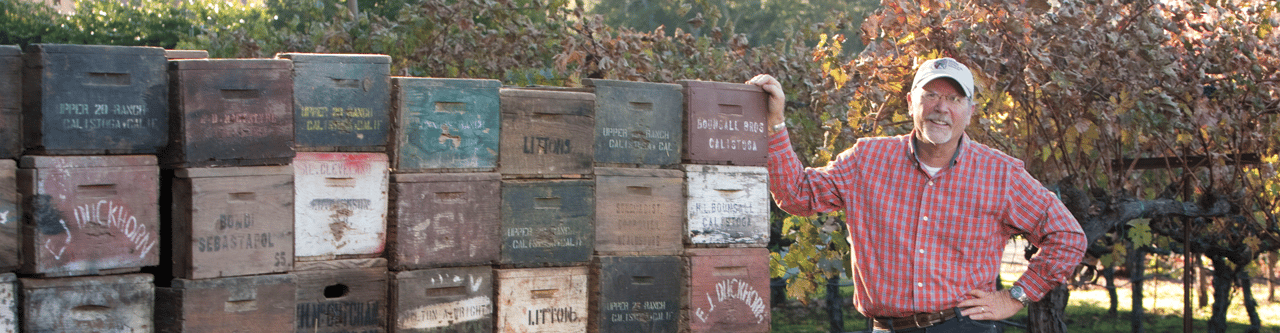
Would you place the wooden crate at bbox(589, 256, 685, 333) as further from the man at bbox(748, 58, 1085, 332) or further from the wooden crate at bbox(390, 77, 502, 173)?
the man at bbox(748, 58, 1085, 332)

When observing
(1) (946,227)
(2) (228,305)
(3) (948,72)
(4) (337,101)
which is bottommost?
(2) (228,305)

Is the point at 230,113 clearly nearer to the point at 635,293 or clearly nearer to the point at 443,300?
the point at 443,300

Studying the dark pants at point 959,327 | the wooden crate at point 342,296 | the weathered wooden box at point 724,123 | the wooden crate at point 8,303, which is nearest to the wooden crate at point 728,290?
the weathered wooden box at point 724,123

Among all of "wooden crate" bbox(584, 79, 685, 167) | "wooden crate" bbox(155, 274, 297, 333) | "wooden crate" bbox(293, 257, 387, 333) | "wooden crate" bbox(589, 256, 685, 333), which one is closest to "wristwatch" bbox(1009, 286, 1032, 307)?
"wooden crate" bbox(589, 256, 685, 333)

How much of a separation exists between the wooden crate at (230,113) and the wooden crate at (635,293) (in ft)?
4.68

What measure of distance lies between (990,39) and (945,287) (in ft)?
11.8

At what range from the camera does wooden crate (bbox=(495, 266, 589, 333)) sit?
449cm

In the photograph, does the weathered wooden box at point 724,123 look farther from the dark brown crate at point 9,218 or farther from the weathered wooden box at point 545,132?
the dark brown crate at point 9,218

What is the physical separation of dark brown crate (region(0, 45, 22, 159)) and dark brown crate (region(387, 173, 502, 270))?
1.33m

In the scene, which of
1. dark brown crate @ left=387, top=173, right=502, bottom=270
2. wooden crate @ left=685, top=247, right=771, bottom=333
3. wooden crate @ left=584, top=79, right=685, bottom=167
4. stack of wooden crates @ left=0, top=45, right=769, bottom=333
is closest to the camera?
stack of wooden crates @ left=0, top=45, right=769, bottom=333

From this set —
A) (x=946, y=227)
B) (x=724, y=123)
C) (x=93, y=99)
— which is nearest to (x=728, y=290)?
(x=724, y=123)

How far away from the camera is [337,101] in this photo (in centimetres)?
417

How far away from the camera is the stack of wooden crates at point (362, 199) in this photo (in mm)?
3771

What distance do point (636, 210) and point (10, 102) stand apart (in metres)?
2.43
